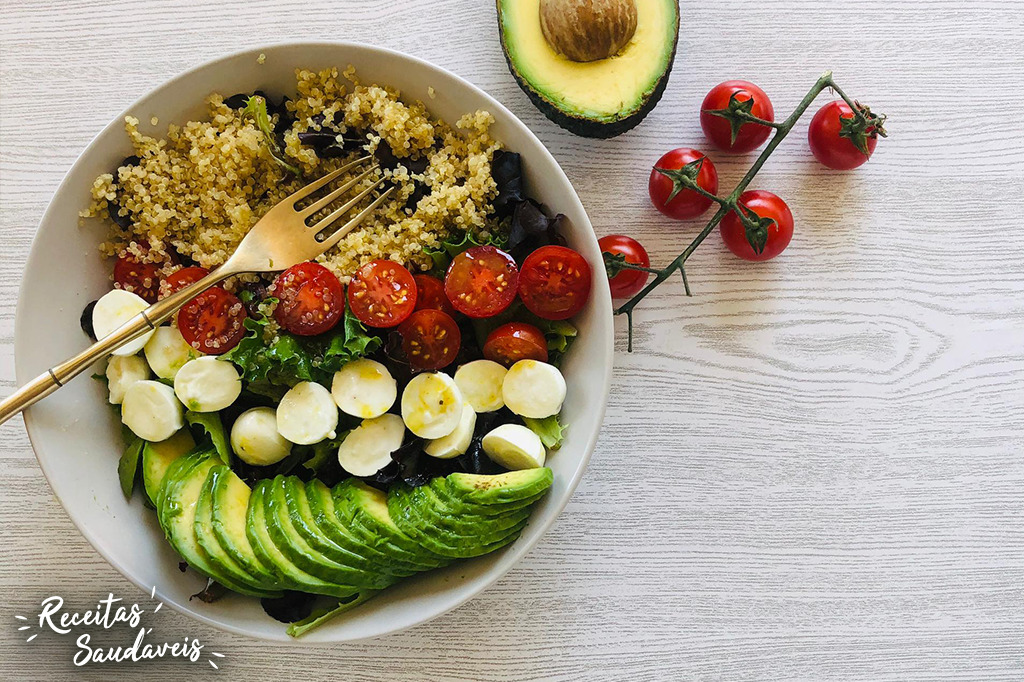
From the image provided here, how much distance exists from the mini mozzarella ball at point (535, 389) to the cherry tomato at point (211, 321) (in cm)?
50

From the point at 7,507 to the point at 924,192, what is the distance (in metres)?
1.93

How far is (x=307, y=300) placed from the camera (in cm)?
135

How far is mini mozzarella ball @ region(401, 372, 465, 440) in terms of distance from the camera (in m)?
1.34

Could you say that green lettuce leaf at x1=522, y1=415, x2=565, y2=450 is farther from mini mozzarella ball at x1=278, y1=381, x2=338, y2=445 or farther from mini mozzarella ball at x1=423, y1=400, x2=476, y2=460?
mini mozzarella ball at x1=278, y1=381, x2=338, y2=445

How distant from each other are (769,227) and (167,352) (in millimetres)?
1112

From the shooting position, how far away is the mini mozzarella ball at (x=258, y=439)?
1373 millimetres

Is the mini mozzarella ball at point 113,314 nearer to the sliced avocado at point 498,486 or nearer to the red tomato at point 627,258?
the sliced avocado at point 498,486

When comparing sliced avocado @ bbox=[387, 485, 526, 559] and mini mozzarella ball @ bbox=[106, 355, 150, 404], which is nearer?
sliced avocado @ bbox=[387, 485, 526, 559]

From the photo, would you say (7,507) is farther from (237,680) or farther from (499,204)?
(499,204)

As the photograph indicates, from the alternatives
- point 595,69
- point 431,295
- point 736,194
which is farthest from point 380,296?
point 736,194

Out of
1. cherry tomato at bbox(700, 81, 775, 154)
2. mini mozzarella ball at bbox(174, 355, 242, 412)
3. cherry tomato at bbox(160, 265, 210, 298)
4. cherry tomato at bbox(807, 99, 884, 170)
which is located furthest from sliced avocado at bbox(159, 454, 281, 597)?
cherry tomato at bbox(807, 99, 884, 170)

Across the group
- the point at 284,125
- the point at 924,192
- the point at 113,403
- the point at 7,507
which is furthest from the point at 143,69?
the point at 924,192

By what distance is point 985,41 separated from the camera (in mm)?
1602

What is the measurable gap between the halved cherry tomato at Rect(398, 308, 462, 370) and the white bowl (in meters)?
0.23
